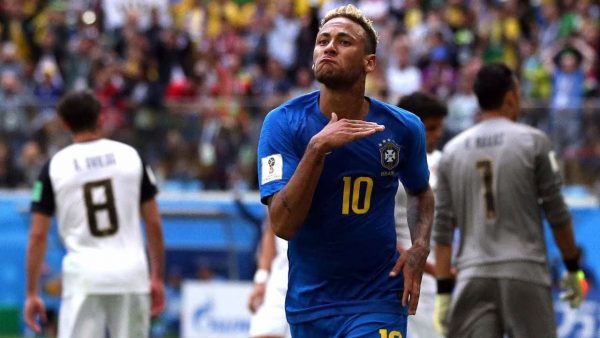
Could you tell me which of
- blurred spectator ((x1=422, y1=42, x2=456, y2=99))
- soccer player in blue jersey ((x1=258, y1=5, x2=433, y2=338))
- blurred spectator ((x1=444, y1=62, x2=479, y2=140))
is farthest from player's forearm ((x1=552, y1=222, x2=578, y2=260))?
blurred spectator ((x1=422, y1=42, x2=456, y2=99))

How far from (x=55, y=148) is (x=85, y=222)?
8670 mm

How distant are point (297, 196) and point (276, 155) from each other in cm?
35

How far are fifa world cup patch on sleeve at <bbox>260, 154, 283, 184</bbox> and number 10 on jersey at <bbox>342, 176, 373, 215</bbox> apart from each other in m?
0.34

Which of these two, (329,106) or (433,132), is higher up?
(329,106)

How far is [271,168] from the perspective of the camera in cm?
589

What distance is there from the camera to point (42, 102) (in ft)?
59.4

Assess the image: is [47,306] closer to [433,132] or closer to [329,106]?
[433,132]

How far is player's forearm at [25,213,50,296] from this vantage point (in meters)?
8.59

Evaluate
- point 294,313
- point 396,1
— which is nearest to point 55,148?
point 396,1

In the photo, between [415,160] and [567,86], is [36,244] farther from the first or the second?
[567,86]

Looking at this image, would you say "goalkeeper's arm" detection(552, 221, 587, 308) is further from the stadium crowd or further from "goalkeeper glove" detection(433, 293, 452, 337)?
the stadium crowd

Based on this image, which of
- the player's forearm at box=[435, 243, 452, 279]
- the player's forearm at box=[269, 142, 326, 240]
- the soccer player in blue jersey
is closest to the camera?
the player's forearm at box=[269, 142, 326, 240]

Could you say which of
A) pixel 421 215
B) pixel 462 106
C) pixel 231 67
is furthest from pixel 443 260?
pixel 231 67

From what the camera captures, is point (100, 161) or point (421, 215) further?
point (100, 161)
